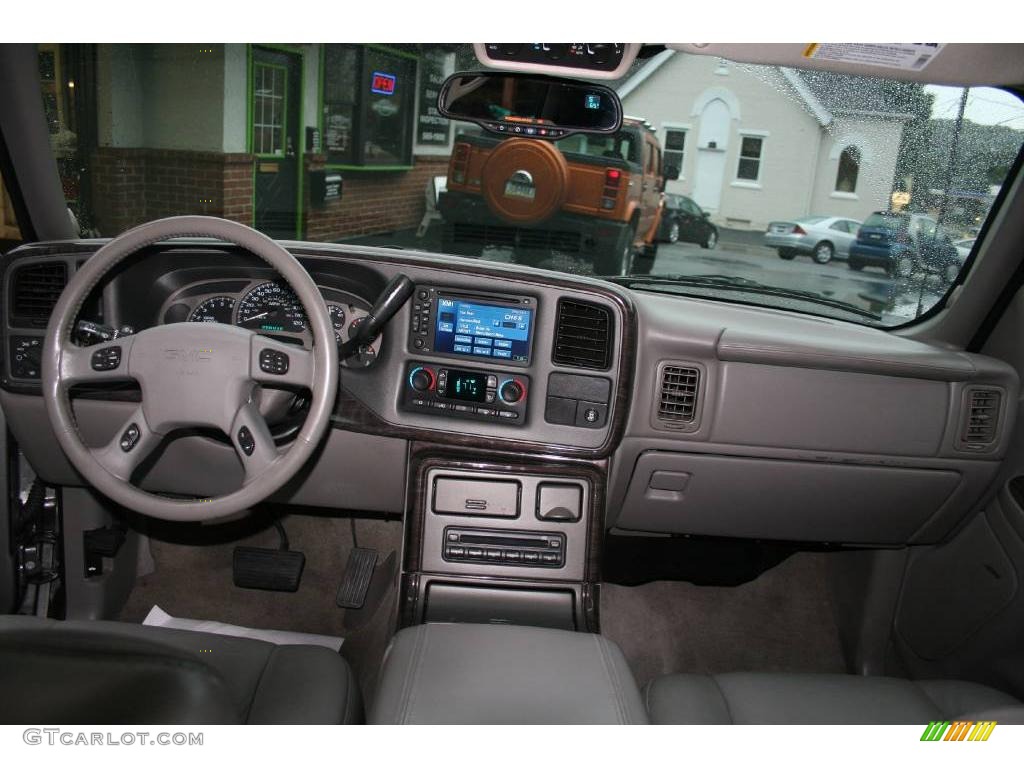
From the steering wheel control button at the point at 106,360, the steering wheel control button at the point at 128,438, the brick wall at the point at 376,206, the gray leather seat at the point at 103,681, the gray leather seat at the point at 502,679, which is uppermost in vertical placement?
the brick wall at the point at 376,206

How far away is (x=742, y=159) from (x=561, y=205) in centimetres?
66

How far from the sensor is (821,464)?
2.71m

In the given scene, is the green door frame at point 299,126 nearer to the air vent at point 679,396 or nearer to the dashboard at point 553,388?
the dashboard at point 553,388

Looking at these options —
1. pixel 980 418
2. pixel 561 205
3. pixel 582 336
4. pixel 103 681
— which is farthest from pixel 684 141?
pixel 103 681

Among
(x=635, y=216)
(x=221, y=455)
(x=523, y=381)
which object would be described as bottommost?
(x=221, y=455)

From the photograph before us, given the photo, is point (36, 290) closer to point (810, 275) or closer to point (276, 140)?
point (276, 140)

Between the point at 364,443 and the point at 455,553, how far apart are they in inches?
17.5

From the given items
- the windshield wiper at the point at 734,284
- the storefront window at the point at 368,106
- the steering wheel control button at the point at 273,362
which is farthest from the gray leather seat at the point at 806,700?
the storefront window at the point at 368,106

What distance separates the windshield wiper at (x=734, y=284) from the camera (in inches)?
113

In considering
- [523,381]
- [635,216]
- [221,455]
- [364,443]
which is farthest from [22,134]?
[635,216]

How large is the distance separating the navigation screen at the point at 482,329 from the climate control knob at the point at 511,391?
2.8 inches

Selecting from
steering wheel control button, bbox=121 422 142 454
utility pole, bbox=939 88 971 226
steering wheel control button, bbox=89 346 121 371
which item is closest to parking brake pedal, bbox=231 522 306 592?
steering wheel control button, bbox=121 422 142 454

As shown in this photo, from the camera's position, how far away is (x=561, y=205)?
116 inches
